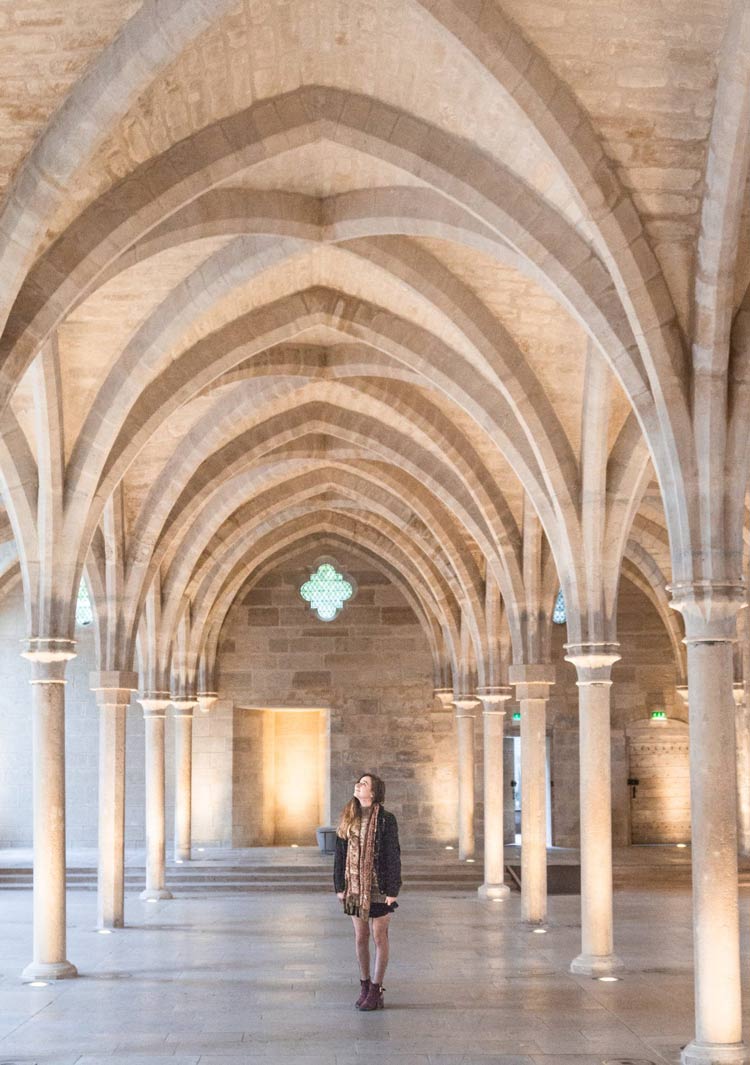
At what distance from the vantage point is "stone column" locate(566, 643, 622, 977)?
12.7 meters

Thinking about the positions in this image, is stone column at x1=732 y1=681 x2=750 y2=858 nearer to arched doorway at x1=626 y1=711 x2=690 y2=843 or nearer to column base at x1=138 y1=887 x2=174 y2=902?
arched doorway at x1=626 y1=711 x2=690 y2=843

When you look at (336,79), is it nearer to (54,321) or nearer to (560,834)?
(54,321)

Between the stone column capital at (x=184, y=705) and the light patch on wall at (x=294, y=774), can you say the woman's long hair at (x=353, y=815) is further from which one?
the light patch on wall at (x=294, y=774)

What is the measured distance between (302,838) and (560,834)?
612 centimetres

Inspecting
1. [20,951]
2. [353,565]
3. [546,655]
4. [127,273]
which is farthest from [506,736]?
[127,273]

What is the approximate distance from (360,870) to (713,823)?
2.49 metres

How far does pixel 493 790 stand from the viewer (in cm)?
1964

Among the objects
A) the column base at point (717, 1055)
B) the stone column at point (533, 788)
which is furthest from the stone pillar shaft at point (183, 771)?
the column base at point (717, 1055)

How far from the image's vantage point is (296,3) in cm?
887

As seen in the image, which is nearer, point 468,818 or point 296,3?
point 296,3

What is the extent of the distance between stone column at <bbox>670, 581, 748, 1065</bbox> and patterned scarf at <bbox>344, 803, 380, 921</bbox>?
7.35 feet

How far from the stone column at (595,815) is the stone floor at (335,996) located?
32 cm

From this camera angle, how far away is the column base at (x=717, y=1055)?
8688 millimetres

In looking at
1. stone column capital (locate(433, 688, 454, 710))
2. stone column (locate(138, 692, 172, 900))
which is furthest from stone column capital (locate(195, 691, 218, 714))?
stone column (locate(138, 692, 172, 900))
